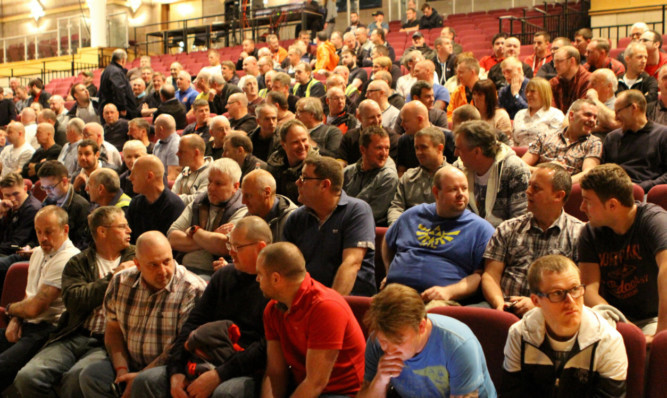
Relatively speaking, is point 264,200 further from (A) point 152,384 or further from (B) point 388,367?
(B) point 388,367

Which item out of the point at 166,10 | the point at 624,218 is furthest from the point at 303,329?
the point at 166,10

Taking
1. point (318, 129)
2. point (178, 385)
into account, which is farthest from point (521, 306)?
point (318, 129)

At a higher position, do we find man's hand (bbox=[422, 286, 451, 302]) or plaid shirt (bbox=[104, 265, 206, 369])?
man's hand (bbox=[422, 286, 451, 302])

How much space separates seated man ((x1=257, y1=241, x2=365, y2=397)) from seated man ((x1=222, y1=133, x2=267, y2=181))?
1931 millimetres

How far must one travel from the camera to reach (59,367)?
293 centimetres

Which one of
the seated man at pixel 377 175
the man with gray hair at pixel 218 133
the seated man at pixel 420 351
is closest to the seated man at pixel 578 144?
the seated man at pixel 377 175

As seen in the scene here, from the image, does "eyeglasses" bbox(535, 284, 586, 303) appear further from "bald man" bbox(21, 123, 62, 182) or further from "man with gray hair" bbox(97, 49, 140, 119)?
"man with gray hair" bbox(97, 49, 140, 119)

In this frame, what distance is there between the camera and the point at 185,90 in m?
7.87

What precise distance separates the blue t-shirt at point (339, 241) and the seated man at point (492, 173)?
2.02 feet

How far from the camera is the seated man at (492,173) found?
3.13 metres

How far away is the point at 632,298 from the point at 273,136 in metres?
2.89

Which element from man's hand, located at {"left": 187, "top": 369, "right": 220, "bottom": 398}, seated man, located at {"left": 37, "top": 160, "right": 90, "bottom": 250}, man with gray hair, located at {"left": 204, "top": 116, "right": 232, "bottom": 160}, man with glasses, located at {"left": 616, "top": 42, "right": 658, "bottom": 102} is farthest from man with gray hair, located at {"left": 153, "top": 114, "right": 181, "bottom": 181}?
man with glasses, located at {"left": 616, "top": 42, "right": 658, "bottom": 102}

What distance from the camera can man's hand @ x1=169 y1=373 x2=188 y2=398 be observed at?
98.1 inches

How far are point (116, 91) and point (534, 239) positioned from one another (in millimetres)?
5816
